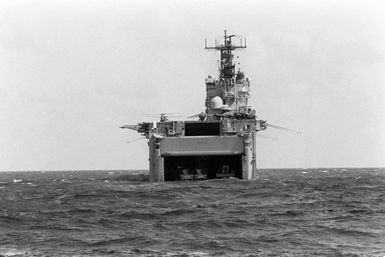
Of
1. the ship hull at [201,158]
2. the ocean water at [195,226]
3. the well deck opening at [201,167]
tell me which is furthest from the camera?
the well deck opening at [201,167]

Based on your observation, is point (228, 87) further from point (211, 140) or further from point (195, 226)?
point (195, 226)

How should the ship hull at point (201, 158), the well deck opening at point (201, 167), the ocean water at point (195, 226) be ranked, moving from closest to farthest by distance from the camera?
the ocean water at point (195, 226), the ship hull at point (201, 158), the well deck opening at point (201, 167)

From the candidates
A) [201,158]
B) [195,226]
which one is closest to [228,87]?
[201,158]

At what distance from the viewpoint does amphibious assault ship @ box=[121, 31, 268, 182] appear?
50.1m

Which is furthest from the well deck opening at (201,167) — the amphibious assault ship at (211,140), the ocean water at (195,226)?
the ocean water at (195,226)

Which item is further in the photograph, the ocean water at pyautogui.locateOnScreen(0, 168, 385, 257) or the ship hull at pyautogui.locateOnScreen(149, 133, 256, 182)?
the ship hull at pyautogui.locateOnScreen(149, 133, 256, 182)

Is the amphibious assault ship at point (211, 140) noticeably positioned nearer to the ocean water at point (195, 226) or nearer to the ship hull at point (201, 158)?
the ship hull at point (201, 158)

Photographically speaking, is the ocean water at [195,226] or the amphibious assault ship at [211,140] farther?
the amphibious assault ship at [211,140]

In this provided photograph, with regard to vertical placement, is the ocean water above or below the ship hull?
below

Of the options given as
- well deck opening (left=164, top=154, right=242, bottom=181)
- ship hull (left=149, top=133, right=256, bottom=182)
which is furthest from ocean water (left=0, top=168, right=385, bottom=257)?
well deck opening (left=164, top=154, right=242, bottom=181)

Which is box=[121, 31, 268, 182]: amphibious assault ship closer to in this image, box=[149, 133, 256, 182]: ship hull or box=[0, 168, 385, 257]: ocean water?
box=[149, 133, 256, 182]: ship hull

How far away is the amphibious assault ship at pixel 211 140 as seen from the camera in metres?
50.1

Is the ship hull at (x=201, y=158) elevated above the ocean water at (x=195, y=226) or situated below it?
above

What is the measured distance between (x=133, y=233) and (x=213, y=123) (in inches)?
1194
